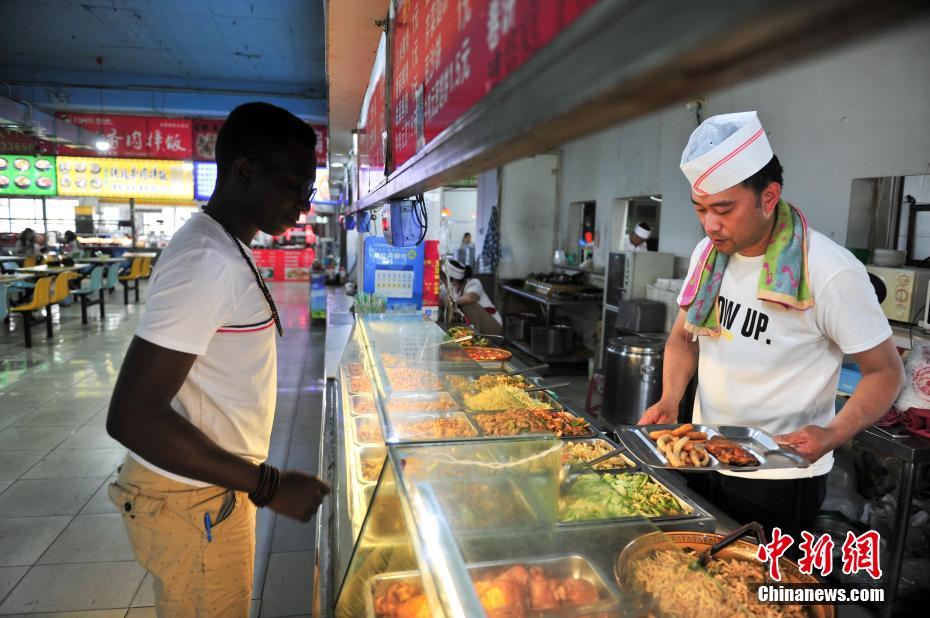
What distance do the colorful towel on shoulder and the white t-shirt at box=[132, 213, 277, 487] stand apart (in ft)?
5.90

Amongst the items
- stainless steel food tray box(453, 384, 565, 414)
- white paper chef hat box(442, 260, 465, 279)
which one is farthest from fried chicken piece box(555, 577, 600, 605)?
white paper chef hat box(442, 260, 465, 279)

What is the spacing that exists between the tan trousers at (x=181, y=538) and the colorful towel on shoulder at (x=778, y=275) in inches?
79.8

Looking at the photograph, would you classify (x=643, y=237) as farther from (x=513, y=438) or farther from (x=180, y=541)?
(x=180, y=541)

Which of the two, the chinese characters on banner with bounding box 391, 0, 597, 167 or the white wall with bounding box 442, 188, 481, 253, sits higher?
the white wall with bounding box 442, 188, 481, 253

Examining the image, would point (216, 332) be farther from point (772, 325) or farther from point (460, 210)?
point (460, 210)

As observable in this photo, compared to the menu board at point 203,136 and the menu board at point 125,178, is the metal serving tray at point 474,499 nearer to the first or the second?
the menu board at point 203,136

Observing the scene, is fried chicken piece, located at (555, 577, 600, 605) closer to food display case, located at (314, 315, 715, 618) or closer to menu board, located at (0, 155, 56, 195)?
food display case, located at (314, 315, 715, 618)

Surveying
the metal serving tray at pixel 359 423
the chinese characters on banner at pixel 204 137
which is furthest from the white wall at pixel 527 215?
the metal serving tray at pixel 359 423

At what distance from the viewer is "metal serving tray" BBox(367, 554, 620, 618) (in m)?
1.66

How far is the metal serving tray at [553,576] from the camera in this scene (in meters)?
1.66

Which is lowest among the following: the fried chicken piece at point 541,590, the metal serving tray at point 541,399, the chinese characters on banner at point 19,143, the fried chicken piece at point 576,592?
the fried chicken piece at point 576,592

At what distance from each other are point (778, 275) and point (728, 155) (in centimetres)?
50

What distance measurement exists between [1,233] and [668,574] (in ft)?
81.7

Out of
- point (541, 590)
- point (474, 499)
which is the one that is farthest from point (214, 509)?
point (541, 590)
